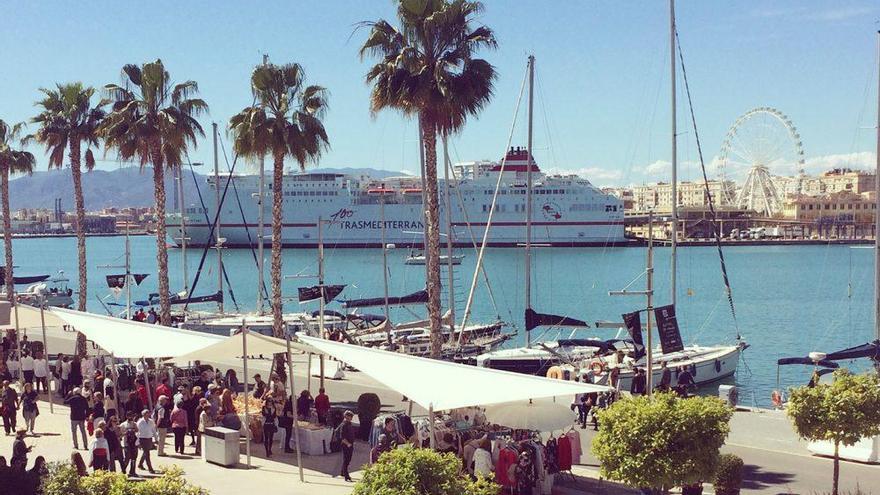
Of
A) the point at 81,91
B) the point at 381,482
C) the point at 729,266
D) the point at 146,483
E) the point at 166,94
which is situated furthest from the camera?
the point at 729,266

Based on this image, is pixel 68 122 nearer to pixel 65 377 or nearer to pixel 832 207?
pixel 65 377

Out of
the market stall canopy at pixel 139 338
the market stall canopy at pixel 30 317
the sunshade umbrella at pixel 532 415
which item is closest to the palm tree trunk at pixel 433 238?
the market stall canopy at pixel 139 338

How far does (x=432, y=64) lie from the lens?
67.9 ft

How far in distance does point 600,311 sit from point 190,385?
46661 millimetres

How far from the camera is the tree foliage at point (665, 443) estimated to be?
34.0 ft

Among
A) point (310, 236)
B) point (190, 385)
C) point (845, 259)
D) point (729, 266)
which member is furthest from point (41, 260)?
point (190, 385)

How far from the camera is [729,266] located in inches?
4193

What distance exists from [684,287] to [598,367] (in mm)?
57869

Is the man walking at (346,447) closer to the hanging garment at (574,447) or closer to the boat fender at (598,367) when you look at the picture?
the hanging garment at (574,447)

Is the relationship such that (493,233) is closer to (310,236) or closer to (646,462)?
(310,236)

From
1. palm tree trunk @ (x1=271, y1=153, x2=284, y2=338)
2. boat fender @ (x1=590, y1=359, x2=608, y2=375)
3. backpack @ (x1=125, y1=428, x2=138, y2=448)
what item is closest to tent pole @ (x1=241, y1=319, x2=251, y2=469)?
backpack @ (x1=125, y1=428, x2=138, y2=448)

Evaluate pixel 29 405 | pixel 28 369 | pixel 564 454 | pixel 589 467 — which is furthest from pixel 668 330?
pixel 28 369

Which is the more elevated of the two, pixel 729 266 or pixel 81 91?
pixel 81 91

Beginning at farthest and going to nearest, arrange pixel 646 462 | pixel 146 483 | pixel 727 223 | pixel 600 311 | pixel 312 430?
1. pixel 727 223
2. pixel 600 311
3. pixel 312 430
4. pixel 646 462
5. pixel 146 483
